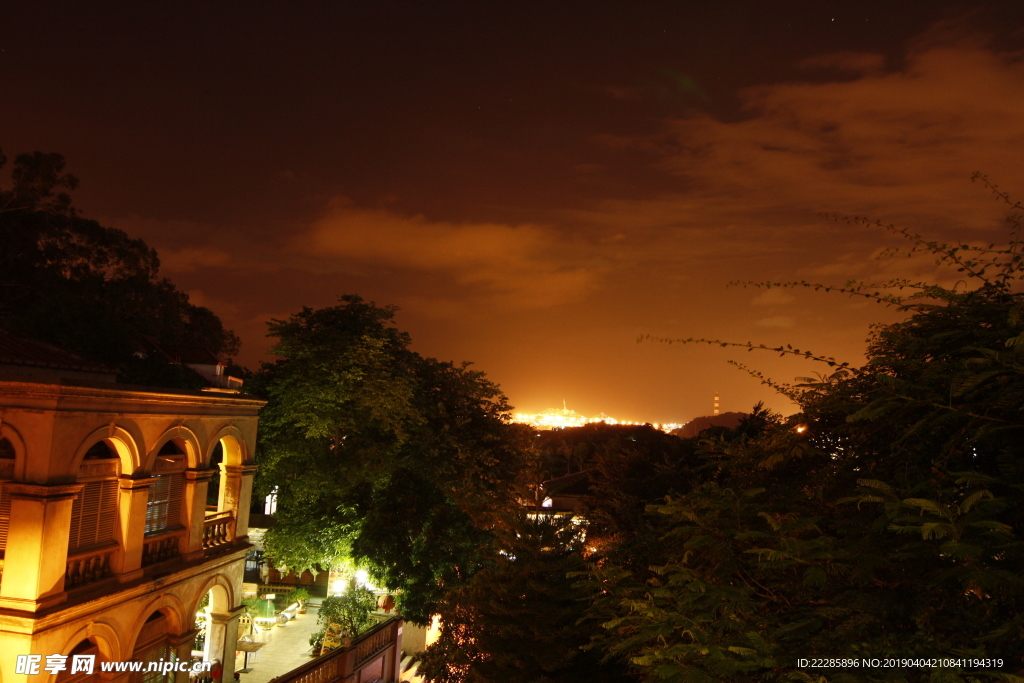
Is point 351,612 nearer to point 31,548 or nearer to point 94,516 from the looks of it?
point 94,516

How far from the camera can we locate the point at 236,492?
1517 cm

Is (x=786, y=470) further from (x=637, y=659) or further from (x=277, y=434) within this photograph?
(x=277, y=434)

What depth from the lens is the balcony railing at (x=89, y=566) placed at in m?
10.3

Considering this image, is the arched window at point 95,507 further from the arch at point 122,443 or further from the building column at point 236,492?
the building column at point 236,492

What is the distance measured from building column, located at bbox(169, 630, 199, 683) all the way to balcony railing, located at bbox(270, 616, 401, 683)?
217cm

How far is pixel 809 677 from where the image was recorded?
14.5ft

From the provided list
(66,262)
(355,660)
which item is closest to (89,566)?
(355,660)

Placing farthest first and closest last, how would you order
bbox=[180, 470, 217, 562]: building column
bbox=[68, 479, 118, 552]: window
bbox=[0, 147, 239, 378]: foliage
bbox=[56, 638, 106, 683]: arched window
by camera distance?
bbox=[0, 147, 239, 378]: foliage < bbox=[180, 470, 217, 562]: building column < bbox=[68, 479, 118, 552]: window < bbox=[56, 638, 106, 683]: arched window

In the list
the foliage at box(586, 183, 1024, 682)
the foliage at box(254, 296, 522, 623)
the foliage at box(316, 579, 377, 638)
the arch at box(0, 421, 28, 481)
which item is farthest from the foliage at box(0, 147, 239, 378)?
the foliage at box(586, 183, 1024, 682)

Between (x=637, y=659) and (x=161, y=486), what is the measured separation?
1077cm

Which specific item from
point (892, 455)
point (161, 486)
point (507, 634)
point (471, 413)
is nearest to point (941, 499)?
point (892, 455)

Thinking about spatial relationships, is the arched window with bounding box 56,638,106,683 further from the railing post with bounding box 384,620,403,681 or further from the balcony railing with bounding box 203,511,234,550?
the railing post with bounding box 384,620,403,681

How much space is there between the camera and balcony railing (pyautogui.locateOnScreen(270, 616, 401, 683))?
12.3m

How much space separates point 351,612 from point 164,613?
4.96 meters
